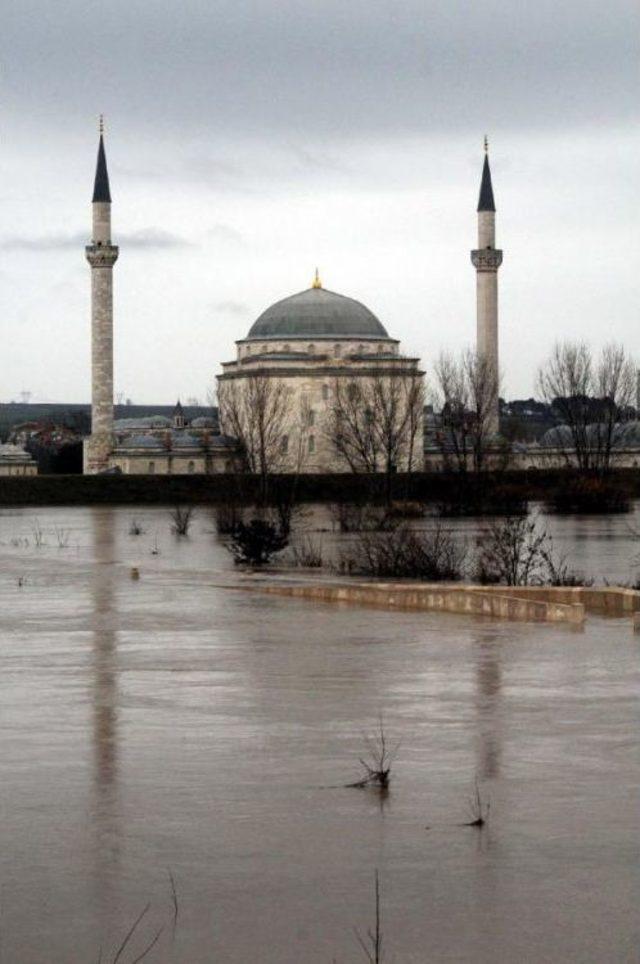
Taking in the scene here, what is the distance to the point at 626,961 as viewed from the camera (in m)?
5.31

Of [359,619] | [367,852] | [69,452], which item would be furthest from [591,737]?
[69,452]

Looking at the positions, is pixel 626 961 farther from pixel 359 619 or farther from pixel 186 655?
pixel 359 619

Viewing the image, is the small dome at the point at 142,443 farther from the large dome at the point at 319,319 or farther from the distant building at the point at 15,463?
the large dome at the point at 319,319

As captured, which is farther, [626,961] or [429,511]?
[429,511]

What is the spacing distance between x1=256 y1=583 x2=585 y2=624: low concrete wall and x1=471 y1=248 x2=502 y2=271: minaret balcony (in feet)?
172

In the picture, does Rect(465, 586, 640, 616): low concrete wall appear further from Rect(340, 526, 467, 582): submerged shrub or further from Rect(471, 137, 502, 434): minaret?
Rect(471, 137, 502, 434): minaret

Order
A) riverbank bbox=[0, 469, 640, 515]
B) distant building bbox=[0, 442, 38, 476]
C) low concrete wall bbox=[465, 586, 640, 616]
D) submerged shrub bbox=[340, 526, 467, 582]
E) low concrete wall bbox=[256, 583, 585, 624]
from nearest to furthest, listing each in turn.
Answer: low concrete wall bbox=[256, 583, 585, 624] < low concrete wall bbox=[465, 586, 640, 616] < submerged shrub bbox=[340, 526, 467, 582] < riverbank bbox=[0, 469, 640, 515] < distant building bbox=[0, 442, 38, 476]

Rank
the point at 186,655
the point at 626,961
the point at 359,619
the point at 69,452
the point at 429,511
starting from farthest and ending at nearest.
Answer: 1. the point at 69,452
2. the point at 429,511
3. the point at 359,619
4. the point at 186,655
5. the point at 626,961

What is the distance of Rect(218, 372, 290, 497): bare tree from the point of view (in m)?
64.0

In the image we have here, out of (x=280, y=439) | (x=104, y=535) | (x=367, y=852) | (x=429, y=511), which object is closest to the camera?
(x=367, y=852)

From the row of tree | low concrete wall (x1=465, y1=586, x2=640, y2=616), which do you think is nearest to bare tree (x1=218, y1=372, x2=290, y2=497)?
the row of tree

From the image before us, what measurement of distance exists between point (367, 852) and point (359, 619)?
321 inches

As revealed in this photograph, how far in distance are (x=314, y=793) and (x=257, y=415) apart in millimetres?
58854

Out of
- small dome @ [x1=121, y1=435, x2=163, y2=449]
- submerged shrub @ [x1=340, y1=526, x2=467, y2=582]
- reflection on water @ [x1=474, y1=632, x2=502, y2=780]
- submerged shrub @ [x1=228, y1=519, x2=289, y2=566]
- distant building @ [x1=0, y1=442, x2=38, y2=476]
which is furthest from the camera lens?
distant building @ [x1=0, y1=442, x2=38, y2=476]
